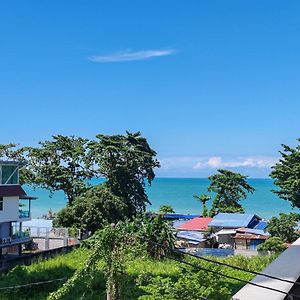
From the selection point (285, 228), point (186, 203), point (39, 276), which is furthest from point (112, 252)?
point (186, 203)

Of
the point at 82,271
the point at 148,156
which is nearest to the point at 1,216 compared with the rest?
the point at 148,156

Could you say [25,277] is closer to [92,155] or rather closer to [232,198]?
[92,155]

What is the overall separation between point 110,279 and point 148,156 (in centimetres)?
2470

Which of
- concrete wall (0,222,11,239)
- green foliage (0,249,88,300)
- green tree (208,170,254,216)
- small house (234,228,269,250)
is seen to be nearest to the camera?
green foliage (0,249,88,300)

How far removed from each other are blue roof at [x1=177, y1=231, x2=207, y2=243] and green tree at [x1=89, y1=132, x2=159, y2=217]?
9.28 feet

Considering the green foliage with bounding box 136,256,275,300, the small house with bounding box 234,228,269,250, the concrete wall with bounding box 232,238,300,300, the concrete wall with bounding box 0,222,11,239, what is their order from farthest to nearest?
the small house with bounding box 234,228,269,250, the concrete wall with bounding box 0,222,11,239, the green foliage with bounding box 136,256,275,300, the concrete wall with bounding box 232,238,300,300

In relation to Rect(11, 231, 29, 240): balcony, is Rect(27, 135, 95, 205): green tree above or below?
above

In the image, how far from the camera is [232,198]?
3809cm

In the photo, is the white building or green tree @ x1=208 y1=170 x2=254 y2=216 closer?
the white building

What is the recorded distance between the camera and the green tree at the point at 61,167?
2903 cm

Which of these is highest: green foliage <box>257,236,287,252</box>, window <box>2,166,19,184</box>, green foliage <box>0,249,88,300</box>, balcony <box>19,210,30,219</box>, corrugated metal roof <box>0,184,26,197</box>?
window <box>2,166,19,184</box>

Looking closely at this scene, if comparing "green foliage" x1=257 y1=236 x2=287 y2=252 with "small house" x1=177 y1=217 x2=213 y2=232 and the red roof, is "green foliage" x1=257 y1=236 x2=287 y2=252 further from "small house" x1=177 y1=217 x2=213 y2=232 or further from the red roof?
the red roof

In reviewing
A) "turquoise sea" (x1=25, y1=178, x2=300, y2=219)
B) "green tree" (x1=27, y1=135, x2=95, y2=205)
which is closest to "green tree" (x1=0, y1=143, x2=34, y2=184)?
"green tree" (x1=27, y1=135, x2=95, y2=205)

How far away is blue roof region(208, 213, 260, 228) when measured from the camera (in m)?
30.0
